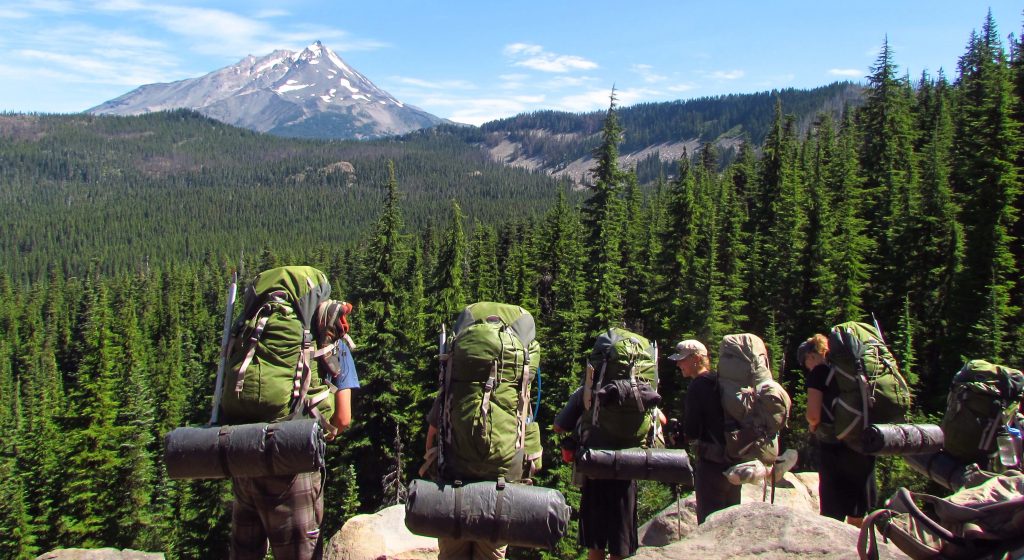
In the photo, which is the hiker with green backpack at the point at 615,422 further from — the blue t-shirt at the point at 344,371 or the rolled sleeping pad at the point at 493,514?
the blue t-shirt at the point at 344,371

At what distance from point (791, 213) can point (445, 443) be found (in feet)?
119

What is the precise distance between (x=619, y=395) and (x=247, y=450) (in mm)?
2959

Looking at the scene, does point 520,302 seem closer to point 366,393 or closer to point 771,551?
point 366,393

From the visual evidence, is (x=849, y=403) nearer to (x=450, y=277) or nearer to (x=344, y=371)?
(x=344, y=371)

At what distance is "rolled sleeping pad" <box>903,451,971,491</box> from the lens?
5.77 metres

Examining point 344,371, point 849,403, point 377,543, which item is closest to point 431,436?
point 344,371

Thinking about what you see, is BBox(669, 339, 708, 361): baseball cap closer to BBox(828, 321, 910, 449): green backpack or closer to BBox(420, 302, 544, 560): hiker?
BBox(828, 321, 910, 449): green backpack

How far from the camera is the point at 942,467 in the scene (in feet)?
19.3

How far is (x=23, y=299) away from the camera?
94688 mm

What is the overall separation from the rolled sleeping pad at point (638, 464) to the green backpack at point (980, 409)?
96.8 inches

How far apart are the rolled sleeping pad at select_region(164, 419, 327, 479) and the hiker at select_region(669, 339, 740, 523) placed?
333 centimetres

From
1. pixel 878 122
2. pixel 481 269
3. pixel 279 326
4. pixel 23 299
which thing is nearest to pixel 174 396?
pixel 481 269

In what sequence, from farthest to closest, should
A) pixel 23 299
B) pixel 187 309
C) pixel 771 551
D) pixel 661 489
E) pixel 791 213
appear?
pixel 23 299 < pixel 187 309 < pixel 791 213 < pixel 661 489 < pixel 771 551

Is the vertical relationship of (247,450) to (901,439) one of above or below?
above
